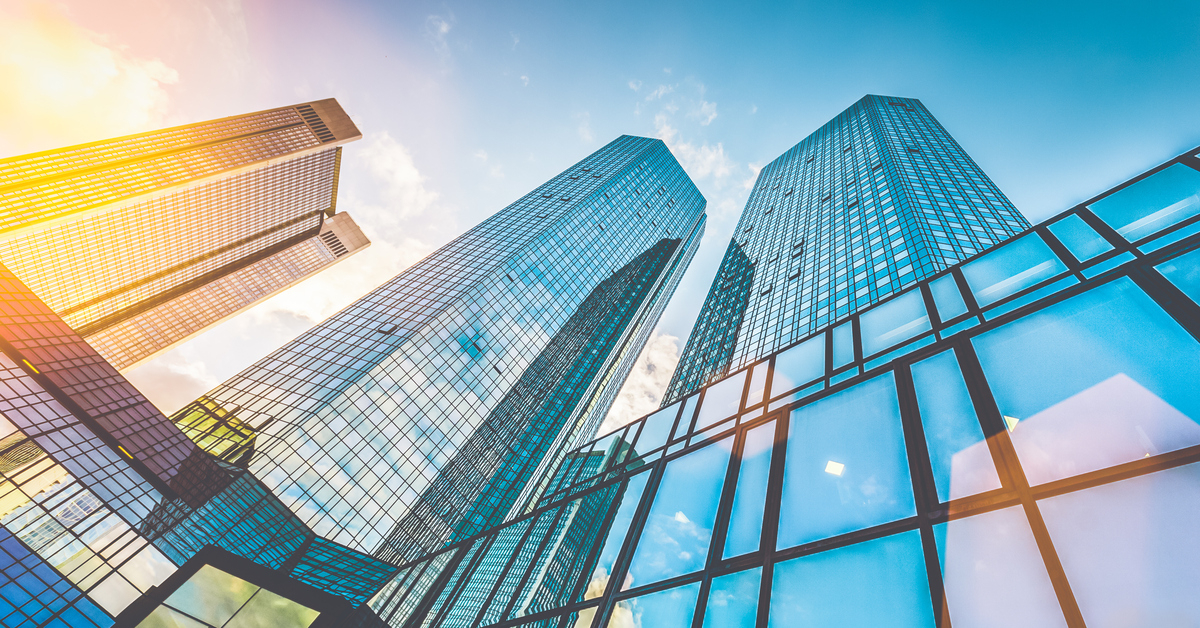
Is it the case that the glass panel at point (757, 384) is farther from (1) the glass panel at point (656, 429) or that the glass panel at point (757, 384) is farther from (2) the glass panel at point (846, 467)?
(1) the glass panel at point (656, 429)

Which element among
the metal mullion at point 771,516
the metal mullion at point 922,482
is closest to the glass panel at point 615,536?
the metal mullion at point 771,516

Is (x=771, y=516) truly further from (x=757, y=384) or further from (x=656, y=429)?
(x=656, y=429)

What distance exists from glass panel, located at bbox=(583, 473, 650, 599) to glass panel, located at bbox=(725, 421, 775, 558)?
10.0ft

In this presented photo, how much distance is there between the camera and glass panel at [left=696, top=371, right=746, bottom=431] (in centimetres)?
1241

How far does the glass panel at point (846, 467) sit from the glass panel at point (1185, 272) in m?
3.72

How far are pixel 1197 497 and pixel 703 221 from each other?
182 metres

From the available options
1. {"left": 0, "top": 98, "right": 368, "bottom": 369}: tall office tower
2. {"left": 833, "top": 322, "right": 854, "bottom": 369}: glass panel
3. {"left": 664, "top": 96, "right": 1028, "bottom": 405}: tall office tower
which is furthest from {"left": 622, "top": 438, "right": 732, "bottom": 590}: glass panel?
{"left": 0, "top": 98, "right": 368, "bottom": 369}: tall office tower

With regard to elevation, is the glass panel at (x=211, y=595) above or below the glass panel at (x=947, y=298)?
above

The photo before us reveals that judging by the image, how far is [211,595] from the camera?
13.0 meters

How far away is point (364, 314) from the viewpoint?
2953 inches

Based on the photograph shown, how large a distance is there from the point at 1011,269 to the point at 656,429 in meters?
9.99

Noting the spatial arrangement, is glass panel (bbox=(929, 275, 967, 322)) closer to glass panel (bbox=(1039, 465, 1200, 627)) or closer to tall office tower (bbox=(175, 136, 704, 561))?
glass panel (bbox=(1039, 465, 1200, 627))

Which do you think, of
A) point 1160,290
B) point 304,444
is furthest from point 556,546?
point 304,444

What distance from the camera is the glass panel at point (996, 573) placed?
4.77 metres
